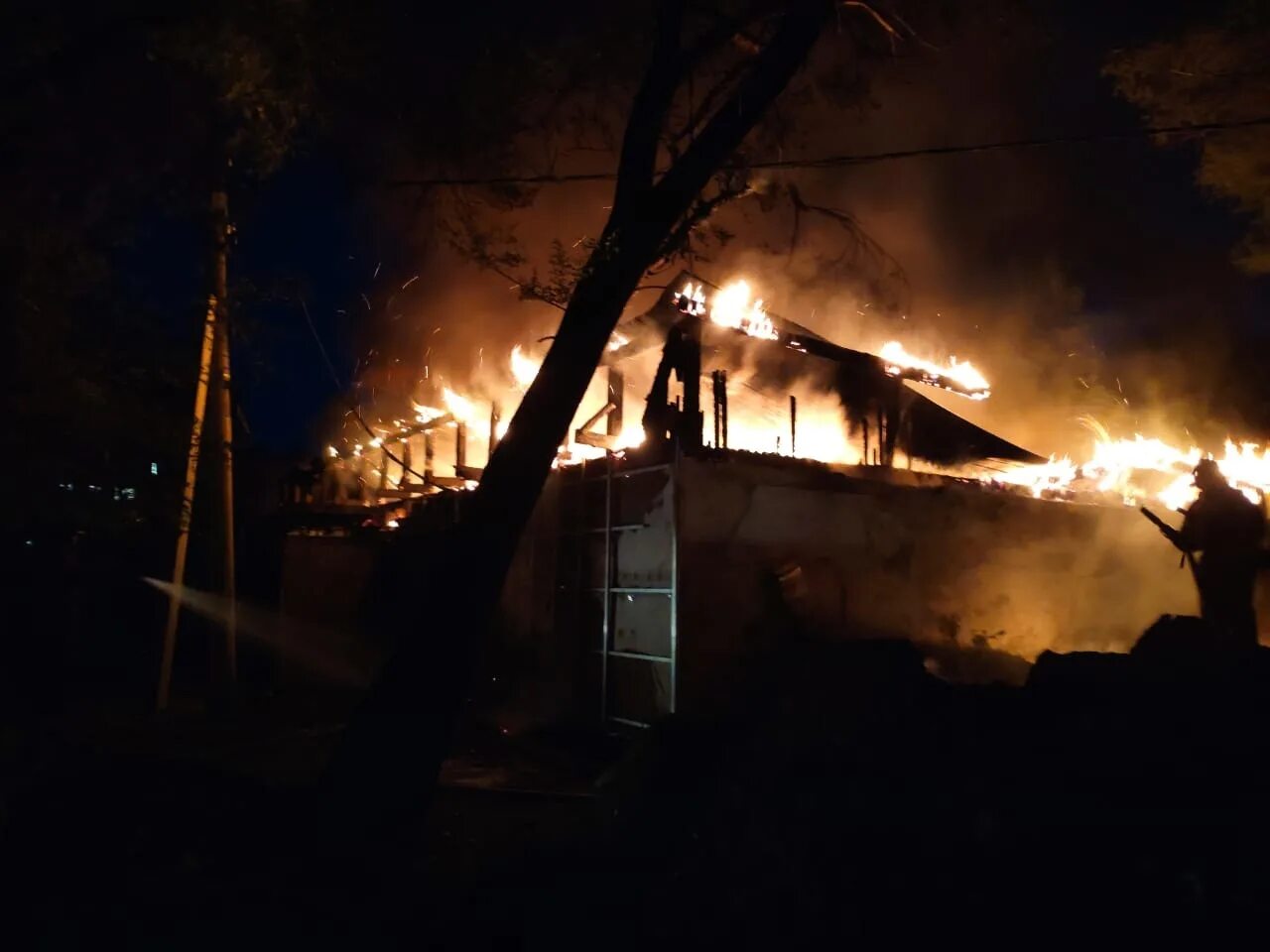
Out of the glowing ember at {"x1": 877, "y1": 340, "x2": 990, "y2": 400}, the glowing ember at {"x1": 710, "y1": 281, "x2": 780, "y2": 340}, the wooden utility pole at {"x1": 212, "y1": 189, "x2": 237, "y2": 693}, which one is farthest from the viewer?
the glowing ember at {"x1": 877, "y1": 340, "x2": 990, "y2": 400}

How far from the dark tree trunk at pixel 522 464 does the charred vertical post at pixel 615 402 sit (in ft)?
21.5

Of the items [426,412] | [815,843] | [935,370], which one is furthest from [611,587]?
[935,370]

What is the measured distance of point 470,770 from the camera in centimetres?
991

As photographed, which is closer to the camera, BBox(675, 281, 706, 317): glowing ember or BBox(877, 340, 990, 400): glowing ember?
BBox(675, 281, 706, 317): glowing ember

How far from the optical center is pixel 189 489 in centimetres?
1084

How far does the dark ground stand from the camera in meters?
4.45

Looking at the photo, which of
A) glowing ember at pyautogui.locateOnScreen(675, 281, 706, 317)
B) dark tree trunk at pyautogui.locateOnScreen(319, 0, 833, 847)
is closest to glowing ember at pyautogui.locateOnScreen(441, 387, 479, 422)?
glowing ember at pyautogui.locateOnScreen(675, 281, 706, 317)

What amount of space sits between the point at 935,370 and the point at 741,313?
5.90 metres

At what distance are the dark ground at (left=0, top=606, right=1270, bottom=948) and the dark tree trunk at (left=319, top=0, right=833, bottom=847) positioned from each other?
505 mm

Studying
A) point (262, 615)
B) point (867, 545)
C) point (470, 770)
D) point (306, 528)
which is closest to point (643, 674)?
point (470, 770)

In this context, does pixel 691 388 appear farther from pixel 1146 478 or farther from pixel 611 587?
pixel 1146 478

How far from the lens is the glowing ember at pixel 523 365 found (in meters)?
16.4

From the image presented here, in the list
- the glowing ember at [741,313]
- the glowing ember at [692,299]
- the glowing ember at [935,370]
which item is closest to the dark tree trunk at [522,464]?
the glowing ember at [692,299]

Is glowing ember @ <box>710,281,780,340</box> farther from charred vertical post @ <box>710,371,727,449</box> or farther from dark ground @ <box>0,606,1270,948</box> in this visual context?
dark ground @ <box>0,606,1270,948</box>
